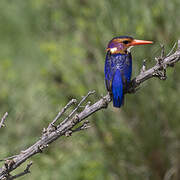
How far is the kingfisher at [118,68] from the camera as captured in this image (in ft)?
8.70

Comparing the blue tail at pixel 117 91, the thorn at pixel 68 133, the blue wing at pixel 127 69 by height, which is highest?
the blue wing at pixel 127 69

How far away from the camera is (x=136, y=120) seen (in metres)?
4.13

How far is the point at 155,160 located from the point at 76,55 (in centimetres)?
205

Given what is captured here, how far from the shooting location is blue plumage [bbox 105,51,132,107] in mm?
2641

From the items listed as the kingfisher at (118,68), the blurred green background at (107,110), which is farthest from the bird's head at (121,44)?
the blurred green background at (107,110)

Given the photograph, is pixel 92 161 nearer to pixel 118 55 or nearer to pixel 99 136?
pixel 99 136

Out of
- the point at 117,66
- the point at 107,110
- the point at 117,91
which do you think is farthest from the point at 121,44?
the point at 107,110

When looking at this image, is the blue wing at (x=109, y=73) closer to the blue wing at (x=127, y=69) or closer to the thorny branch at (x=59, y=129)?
the blue wing at (x=127, y=69)

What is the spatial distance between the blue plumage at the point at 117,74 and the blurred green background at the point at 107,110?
72 centimetres

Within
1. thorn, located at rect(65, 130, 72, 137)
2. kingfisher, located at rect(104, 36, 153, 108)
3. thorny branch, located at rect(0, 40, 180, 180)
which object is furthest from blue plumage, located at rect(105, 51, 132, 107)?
thorn, located at rect(65, 130, 72, 137)

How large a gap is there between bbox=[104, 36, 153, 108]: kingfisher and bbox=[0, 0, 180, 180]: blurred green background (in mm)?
672

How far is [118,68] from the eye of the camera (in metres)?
2.82

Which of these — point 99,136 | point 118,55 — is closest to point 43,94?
point 99,136

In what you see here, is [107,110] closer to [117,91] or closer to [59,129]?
[117,91]
